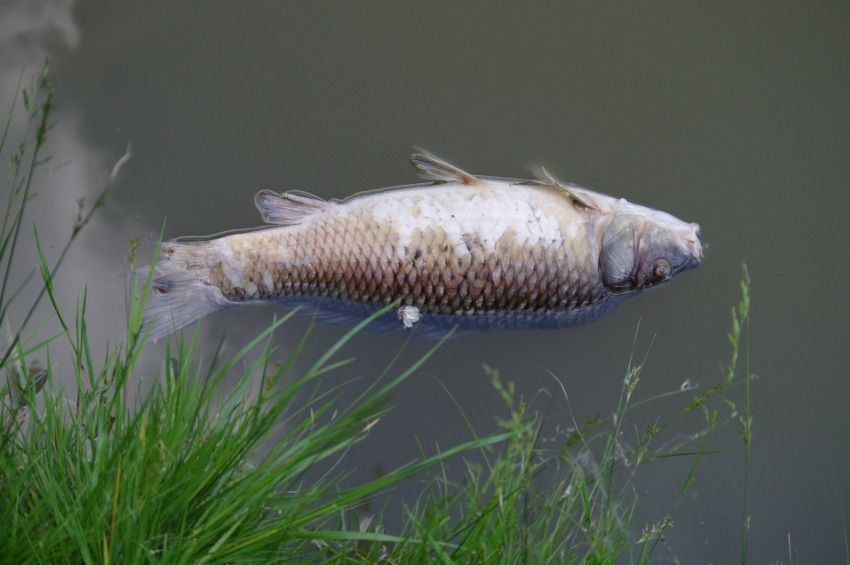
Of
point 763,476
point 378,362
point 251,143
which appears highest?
point 251,143

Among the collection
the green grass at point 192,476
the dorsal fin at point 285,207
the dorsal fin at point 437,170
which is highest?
the dorsal fin at point 437,170

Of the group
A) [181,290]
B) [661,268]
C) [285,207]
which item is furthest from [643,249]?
[181,290]

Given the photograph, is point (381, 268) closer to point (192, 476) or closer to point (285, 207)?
point (285, 207)

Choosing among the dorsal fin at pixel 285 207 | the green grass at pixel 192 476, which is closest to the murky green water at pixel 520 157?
the dorsal fin at pixel 285 207

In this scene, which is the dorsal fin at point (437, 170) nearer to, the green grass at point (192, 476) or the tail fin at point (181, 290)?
the tail fin at point (181, 290)

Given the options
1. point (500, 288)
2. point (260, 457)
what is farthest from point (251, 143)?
point (260, 457)

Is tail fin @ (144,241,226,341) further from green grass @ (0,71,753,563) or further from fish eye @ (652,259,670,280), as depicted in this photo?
fish eye @ (652,259,670,280)

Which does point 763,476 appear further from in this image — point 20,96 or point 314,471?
point 20,96
